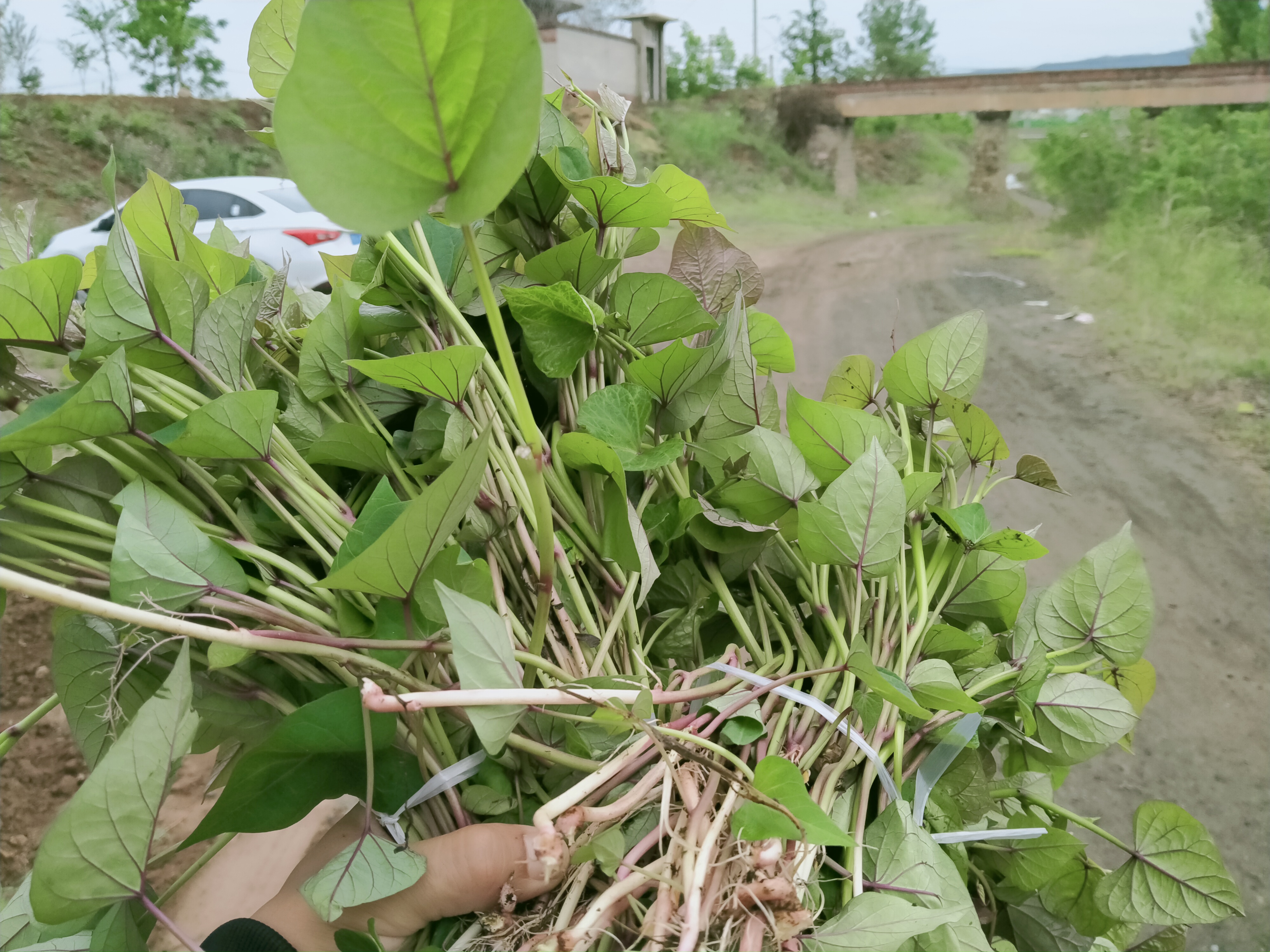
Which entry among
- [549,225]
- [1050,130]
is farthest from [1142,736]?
[1050,130]

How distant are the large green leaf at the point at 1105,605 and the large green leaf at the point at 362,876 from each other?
22cm

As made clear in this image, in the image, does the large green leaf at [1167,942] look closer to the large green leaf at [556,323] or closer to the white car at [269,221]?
the large green leaf at [556,323]

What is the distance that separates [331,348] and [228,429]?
0.19ft

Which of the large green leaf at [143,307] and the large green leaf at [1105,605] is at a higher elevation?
the large green leaf at [143,307]

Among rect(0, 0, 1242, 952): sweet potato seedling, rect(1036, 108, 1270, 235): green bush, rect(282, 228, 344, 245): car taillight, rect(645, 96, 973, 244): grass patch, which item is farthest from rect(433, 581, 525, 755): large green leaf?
rect(645, 96, 973, 244): grass patch

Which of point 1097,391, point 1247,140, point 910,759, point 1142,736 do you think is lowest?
point 1142,736

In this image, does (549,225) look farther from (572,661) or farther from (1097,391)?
(1097,391)

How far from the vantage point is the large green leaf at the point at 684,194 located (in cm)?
26

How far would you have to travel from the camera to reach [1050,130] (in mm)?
2326

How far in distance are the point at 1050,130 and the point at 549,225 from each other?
266cm

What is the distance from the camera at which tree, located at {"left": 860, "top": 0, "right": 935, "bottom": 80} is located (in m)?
2.46

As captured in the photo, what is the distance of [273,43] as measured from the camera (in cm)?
22

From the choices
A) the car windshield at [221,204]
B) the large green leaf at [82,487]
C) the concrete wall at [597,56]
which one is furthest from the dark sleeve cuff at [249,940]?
the concrete wall at [597,56]

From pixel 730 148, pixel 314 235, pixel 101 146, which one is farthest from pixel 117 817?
pixel 101 146
